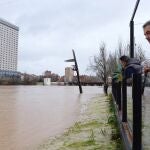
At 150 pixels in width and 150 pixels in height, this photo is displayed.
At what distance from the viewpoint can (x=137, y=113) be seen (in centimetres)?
370

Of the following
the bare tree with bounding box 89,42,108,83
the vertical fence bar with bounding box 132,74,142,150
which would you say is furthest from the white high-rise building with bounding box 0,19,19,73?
the vertical fence bar with bounding box 132,74,142,150

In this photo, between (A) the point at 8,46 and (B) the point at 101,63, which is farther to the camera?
(A) the point at 8,46

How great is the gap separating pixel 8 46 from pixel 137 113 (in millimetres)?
139284

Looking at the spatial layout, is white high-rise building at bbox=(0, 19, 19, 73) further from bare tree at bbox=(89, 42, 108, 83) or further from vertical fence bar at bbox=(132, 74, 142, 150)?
vertical fence bar at bbox=(132, 74, 142, 150)

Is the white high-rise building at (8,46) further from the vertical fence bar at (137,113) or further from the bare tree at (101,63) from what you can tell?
the vertical fence bar at (137,113)

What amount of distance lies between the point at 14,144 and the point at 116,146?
306cm

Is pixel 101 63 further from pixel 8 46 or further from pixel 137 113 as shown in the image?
pixel 8 46

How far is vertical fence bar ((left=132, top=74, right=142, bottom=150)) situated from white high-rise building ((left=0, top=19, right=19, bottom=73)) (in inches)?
4858

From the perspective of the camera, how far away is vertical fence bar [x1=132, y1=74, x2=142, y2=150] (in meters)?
3.50

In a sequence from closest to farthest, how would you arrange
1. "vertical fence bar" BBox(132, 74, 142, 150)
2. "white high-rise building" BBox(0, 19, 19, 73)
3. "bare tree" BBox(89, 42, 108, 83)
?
"vertical fence bar" BBox(132, 74, 142, 150)
"bare tree" BBox(89, 42, 108, 83)
"white high-rise building" BBox(0, 19, 19, 73)

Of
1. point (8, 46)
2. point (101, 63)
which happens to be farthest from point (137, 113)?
point (8, 46)

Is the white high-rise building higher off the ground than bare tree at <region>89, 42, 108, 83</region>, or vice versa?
the white high-rise building

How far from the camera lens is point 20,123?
1312 centimetres

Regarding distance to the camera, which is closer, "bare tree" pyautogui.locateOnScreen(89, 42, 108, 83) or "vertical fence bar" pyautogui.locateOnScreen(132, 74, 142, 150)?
"vertical fence bar" pyautogui.locateOnScreen(132, 74, 142, 150)
